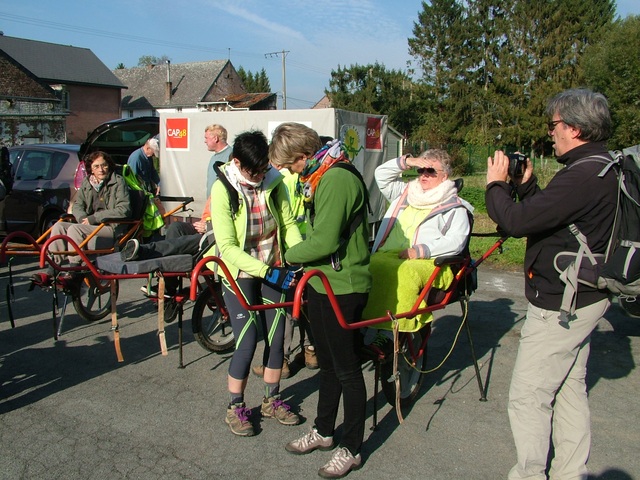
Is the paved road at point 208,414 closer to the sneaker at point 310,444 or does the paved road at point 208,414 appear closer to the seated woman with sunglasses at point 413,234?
the sneaker at point 310,444

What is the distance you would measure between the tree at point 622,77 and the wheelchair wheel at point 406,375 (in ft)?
94.2

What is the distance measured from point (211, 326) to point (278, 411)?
1.74 m

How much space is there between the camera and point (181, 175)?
39.1ft

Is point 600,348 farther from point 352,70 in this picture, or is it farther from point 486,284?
point 352,70

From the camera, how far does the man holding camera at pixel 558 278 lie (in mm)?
2668

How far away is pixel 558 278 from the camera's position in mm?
2783

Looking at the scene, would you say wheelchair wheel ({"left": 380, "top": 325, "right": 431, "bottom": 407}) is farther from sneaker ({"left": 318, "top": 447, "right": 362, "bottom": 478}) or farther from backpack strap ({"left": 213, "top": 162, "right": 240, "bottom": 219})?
backpack strap ({"left": 213, "top": 162, "right": 240, "bottom": 219})

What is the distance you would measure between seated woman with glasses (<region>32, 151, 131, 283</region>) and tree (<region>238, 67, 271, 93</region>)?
87394 millimetres

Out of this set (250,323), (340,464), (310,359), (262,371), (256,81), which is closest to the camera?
(340,464)

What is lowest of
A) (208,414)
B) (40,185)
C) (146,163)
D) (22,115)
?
(208,414)

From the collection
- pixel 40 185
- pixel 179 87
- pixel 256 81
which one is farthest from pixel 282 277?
pixel 256 81

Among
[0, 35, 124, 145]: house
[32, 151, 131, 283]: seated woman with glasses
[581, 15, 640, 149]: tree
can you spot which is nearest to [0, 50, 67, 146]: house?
[0, 35, 124, 145]: house

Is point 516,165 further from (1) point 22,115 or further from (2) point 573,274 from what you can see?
(1) point 22,115

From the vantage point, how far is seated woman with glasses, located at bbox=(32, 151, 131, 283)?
5.80m
